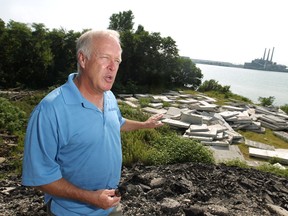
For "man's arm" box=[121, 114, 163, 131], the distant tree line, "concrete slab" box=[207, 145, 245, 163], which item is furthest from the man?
the distant tree line

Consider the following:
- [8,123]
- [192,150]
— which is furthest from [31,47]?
[192,150]

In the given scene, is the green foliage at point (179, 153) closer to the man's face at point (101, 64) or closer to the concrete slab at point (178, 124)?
the concrete slab at point (178, 124)

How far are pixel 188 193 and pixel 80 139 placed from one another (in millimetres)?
3352

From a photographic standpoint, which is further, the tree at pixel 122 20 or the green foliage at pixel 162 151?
the tree at pixel 122 20

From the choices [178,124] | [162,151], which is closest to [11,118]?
[162,151]

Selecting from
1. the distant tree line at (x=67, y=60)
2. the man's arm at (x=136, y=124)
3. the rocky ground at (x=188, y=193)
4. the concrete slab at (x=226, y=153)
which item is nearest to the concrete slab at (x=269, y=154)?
the concrete slab at (x=226, y=153)

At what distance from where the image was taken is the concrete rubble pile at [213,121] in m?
8.89

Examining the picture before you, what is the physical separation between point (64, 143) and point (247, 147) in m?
8.12

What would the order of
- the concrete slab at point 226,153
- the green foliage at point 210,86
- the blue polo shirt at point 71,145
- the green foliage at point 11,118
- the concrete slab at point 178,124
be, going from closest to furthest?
the blue polo shirt at point 71,145 < the concrete slab at point 226,153 < the green foliage at point 11,118 < the concrete slab at point 178,124 < the green foliage at point 210,86

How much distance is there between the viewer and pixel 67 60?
15758mm

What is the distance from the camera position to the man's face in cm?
189

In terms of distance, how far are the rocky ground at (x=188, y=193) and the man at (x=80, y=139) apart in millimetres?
2179

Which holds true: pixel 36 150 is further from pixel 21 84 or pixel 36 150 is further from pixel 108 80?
pixel 21 84

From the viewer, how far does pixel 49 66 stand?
15.2m
